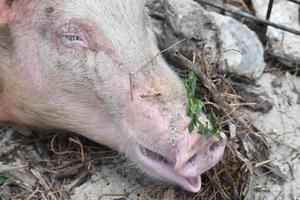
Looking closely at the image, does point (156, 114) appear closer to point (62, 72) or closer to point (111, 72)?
point (111, 72)

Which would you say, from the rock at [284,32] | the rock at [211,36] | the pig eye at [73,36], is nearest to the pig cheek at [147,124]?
the pig eye at [73,36]

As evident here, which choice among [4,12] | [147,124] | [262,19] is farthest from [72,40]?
[262,19]

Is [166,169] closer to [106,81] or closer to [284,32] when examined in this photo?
[106,81]

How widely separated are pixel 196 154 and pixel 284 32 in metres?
1.62

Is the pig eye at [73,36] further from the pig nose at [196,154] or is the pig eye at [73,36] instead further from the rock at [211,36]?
the rock at [211,36]

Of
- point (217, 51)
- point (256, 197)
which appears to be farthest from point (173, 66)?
point (256, 197)

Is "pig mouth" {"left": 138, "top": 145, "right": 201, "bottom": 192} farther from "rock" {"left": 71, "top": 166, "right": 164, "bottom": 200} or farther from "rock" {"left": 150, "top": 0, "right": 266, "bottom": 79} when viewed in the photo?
"rock" {"left": 150, "top": 0, "right": 266, "bottom": 79}

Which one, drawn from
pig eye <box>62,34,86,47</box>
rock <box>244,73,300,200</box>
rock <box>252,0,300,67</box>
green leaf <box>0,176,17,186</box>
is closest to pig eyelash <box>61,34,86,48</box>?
pig eye <box>62,34,86,47</box>

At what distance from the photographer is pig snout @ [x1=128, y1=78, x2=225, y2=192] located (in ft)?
8.91

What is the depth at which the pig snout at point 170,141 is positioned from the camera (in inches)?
107

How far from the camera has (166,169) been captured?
9.45ft

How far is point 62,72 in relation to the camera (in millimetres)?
3025

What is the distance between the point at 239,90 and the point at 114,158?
2.76ft

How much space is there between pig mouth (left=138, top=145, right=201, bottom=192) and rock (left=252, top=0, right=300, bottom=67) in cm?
134
